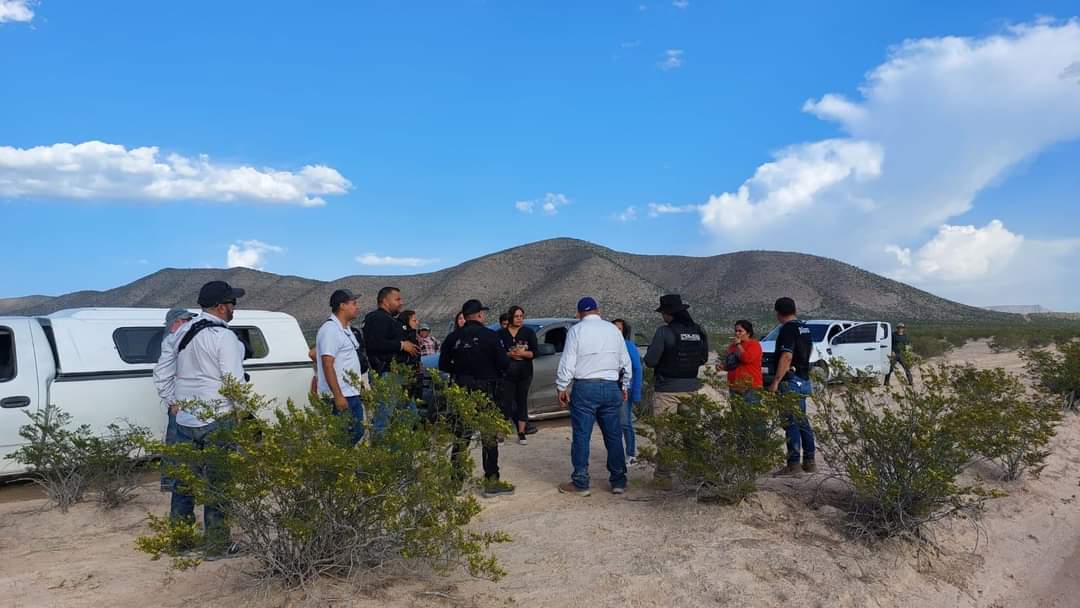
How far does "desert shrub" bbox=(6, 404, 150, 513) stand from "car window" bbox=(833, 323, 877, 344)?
1512 centimetres

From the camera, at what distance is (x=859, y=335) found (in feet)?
56.4

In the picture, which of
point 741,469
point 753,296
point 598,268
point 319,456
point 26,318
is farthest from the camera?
point 753,296

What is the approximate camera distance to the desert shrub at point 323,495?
3.49 m

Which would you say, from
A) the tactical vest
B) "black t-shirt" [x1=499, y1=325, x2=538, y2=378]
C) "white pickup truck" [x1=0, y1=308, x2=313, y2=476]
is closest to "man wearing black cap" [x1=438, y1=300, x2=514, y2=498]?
the tactical vest

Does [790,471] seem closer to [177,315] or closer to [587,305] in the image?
[587,305]

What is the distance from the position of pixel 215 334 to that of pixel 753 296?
73.7 m

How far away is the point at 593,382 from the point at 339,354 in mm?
2139

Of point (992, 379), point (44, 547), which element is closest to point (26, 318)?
point (44, 547)

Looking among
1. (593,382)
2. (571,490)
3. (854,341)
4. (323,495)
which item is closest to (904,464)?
(593,382)

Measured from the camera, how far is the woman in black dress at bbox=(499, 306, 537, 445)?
313 inches

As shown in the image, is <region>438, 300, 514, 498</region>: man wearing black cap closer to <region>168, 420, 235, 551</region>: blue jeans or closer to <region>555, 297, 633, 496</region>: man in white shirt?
<region>555, 297, 633, 496</region>: man in white shirt

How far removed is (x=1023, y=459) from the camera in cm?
733

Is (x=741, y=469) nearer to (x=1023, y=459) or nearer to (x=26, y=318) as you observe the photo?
(x=1023, y=459)

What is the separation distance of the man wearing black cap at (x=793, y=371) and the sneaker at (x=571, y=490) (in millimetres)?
1887
